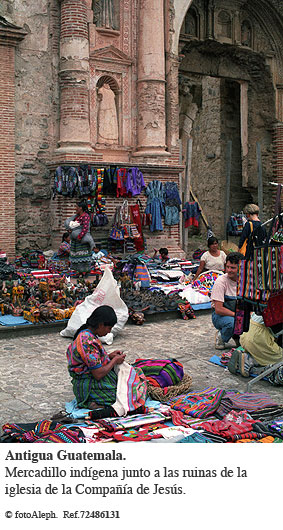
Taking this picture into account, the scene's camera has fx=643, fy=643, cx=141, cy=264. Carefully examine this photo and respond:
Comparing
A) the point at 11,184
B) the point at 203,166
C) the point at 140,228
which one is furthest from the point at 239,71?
the point at 11,184

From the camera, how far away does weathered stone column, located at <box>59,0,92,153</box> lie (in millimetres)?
14672

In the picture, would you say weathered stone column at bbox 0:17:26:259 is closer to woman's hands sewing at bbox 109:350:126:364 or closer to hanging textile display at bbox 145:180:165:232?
hanging textile display at bbox 145:180:165:232

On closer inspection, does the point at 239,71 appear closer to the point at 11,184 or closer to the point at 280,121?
the point at 280,121

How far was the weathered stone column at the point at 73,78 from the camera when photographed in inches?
578

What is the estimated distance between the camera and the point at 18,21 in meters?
14.4

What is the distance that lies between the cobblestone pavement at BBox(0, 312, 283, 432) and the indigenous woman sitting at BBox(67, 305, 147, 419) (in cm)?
49

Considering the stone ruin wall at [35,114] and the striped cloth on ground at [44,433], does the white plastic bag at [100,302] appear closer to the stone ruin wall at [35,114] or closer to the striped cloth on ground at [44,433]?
the striped cloth on ground at [44,433]

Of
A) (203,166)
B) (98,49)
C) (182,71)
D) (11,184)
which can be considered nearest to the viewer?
(11,184)

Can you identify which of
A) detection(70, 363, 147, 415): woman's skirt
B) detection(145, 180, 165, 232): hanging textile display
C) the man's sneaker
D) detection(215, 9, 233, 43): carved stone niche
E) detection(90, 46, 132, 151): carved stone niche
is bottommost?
the man's sneaker

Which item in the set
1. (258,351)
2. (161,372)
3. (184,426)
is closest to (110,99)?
(258,351)

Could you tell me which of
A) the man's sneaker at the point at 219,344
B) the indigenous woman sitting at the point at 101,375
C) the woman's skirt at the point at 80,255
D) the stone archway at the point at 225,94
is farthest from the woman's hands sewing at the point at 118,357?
the stone archway at the point at 225,94

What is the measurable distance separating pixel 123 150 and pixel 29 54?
10.4 feet

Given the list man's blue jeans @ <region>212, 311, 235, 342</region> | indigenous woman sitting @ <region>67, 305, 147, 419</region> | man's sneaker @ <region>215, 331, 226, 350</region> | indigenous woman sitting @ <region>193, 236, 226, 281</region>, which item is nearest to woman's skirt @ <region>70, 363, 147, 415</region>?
indigenous woman sitting @ <region>67, 305, 147, 419</region>

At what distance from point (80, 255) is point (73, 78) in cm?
533
